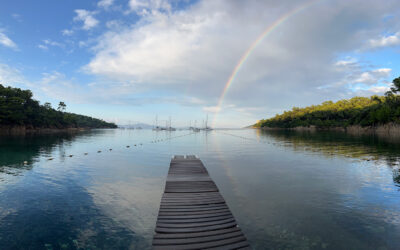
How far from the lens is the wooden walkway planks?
26.9ft

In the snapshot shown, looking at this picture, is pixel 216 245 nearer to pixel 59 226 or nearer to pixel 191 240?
pixel 191 240

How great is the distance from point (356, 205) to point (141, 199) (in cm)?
1504

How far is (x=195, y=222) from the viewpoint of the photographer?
988 centimetres

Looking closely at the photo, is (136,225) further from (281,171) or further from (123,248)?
(281,171)

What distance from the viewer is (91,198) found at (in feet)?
51.6

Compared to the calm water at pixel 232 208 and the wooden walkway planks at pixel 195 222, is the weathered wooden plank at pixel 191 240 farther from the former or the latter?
the calm water at pixel 232 208

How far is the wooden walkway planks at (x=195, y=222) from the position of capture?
8203 mm

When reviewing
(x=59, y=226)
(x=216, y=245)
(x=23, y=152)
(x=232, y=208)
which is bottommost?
(x=59, y=226)

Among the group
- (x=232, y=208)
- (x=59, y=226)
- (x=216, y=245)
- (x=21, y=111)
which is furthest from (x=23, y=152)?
(x=21, y=111)

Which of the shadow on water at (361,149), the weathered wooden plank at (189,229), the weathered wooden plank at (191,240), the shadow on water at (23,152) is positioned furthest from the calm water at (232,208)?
the shadow on water at (361,149)

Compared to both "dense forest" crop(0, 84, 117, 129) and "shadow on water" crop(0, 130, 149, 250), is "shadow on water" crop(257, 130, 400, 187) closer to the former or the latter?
"shadow on water" crop(0, 130, 149, 250)

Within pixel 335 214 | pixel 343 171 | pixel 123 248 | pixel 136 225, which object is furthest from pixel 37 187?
pixel 343 171

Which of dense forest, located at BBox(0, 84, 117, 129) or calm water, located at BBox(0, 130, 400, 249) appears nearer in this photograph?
calm water, located at BBox(0, 130, 400, 249)

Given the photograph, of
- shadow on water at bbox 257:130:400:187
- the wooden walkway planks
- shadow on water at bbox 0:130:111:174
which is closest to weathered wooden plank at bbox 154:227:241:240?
the wooden walkway planks
